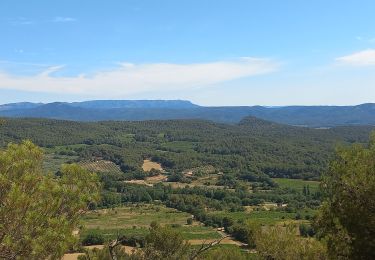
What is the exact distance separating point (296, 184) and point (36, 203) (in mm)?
150083

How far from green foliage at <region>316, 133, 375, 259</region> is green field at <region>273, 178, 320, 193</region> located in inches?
5023

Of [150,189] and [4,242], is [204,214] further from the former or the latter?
[4,242]

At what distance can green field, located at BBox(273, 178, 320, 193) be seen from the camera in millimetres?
147125

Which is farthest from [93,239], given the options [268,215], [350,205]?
[350,205]

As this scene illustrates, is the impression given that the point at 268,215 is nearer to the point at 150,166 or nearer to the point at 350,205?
the point at 350,205

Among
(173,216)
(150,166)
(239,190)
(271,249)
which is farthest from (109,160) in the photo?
(271,249)

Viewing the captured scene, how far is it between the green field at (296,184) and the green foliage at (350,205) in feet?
419

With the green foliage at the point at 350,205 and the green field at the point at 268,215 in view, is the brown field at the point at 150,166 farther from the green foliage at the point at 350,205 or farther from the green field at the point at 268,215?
the green foliage at the point at 350,205

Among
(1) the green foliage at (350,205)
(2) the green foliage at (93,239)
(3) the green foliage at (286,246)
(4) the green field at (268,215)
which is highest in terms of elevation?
(1) the green foliage at (350,205)

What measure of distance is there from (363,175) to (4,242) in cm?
1349

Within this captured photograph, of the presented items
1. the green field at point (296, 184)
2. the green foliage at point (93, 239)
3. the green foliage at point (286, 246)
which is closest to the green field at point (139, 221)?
the green foliage at point (93, 239)

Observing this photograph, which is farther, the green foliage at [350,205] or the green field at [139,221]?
the green field at [139,221]

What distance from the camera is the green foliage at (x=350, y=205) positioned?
16891 mm

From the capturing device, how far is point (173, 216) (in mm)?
111750
